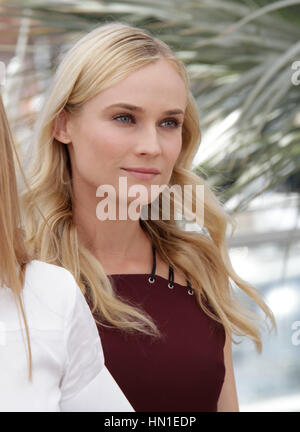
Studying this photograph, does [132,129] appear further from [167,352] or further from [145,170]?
[167,352]

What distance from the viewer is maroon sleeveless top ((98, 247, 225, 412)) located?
1.04 meters

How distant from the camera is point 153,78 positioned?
3.45ft

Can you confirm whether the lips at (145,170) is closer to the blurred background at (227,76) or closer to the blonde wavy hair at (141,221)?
the blonde wavy hair at (141,221)

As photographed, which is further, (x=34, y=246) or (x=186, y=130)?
(x=186, y=130)

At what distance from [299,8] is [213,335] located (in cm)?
131

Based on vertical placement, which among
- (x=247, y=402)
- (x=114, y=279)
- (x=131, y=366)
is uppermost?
(x=247, y=402)

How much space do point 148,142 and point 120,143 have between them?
0.04 metres

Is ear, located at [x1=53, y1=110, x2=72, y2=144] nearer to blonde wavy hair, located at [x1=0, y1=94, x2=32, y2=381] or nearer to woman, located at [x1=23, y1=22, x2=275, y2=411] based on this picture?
woman, located at [x1=23, y1=22, x2=275, y2=411]

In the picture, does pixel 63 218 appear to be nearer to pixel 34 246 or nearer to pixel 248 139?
pixel 34 246

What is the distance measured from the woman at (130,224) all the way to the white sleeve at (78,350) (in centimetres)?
28

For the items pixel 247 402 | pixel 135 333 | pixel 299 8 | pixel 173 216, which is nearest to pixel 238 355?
pixel 247 402

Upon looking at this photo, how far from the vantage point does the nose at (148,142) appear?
1.02 meters

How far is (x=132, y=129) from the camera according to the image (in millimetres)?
1033

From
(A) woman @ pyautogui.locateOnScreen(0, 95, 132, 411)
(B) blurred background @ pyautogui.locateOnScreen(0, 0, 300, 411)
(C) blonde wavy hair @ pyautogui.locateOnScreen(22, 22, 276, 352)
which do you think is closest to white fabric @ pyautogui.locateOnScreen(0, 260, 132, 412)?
(A) woman @ pyautogui.locateOnScreen(0, 95, 132, 411)
